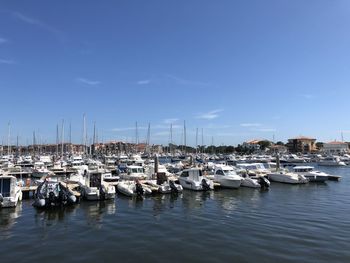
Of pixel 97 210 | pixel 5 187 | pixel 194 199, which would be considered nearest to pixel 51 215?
pixel 97 210

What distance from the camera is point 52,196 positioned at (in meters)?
29.3

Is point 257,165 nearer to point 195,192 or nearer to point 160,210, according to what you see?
point 195,192

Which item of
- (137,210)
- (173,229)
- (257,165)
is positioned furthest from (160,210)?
(257,165)

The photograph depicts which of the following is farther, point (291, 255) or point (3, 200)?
point (3, 200)

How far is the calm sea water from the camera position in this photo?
16.8 metres

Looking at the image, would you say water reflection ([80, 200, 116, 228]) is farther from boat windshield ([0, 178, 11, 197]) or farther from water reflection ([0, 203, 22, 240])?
boat windshield ([0, 178, 11, 197])

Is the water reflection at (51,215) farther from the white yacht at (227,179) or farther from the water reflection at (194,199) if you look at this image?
the white yacht at (227,179)

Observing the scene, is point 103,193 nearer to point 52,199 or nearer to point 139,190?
point 139,190

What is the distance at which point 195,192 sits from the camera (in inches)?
1550

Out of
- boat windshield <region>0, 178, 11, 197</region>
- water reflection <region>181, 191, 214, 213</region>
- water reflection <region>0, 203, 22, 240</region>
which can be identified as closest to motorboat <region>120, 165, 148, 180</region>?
water reflection <region>181, 191, 214, 213</region>

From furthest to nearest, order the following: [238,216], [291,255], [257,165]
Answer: [257,165]
[238,216]
[291,255]

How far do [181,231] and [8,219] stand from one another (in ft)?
44.3

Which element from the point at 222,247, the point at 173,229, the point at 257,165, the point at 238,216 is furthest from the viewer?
the point at 257,165

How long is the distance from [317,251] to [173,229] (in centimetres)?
911
